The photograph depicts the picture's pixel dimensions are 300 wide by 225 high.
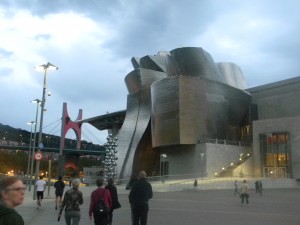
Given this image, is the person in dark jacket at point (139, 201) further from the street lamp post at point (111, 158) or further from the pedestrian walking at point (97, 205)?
the street lamp post at point (111, 158)

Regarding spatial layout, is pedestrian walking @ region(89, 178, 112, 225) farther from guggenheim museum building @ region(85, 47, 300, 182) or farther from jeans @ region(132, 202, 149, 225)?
guggenheim museum building @ region(85, 47, 300, 182)

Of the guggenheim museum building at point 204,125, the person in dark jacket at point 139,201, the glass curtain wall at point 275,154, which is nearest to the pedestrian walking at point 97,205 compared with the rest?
the person in dark jacket at point 139,201

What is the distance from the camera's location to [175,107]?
55375 millimetres

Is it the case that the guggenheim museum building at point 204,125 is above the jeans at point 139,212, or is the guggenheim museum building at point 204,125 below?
above

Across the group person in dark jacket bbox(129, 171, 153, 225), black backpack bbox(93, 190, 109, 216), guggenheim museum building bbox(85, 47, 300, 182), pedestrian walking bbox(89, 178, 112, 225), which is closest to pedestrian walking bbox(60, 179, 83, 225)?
pedestrian walking bbox(89, 178, 112, 225)

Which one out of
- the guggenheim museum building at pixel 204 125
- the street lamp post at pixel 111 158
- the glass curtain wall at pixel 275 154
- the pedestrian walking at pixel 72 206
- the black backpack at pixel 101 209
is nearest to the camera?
the black backpack at pixel 101 209

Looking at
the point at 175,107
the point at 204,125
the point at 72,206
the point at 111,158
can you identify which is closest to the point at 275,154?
the point at 204,125

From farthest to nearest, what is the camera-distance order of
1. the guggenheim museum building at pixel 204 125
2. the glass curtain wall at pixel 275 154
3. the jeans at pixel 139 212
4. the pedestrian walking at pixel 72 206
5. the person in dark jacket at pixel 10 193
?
1. the guggenheim museum building at pixel 204 125
2. the glass curtain wall at pixel 275 154
3. the jeans at pixel 139 212
4. the pedestrian walking at pixel 72 206
5. the person in dark jacket at pixel 10 193

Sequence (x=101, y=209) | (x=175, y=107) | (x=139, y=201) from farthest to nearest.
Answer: (x=175, y=107), (x=139, y=201), (x=101, y=209)

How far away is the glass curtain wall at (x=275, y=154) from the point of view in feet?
166

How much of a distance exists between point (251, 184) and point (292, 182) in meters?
6.66

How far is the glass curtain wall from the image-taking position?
50.6 m

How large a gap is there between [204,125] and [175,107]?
15.3 ft

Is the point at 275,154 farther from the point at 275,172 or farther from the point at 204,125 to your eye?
the point at 204,125
